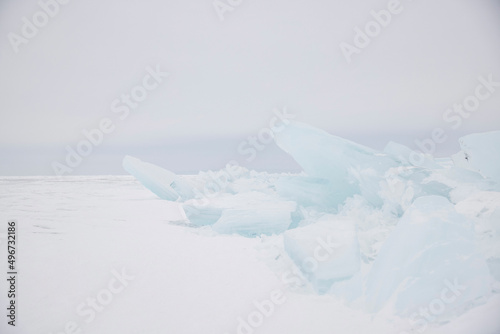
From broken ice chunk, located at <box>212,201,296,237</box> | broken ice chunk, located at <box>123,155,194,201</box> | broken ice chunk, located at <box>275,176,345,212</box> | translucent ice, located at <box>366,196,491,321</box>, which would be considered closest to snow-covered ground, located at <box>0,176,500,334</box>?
translucent ice, located at <box>366,196,491,321</box>

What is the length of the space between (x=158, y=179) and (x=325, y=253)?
580 cm

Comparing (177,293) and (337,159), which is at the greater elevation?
(177,293)

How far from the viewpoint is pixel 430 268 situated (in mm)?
1625

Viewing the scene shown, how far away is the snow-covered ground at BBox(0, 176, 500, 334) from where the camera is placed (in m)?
1.47

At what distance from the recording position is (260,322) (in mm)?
1529

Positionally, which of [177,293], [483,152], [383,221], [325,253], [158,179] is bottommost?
[483,152]

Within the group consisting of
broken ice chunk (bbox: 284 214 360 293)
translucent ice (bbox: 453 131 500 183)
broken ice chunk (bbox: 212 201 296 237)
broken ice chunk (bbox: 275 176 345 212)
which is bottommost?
translucent ice (bbox: 453 131 500 183)

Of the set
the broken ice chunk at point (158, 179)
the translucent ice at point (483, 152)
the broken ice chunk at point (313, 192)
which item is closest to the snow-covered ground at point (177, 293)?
the broken ice chunk at point (313, 192)

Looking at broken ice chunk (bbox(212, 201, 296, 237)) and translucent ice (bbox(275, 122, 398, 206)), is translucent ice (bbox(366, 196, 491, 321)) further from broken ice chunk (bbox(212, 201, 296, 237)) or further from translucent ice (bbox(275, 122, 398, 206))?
broken ice chunk (bbox(212, 201, 296, 237))

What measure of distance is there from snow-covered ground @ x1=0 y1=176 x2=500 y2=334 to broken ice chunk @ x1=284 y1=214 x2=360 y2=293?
4.4 inches

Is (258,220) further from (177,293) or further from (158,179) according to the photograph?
(158,179)

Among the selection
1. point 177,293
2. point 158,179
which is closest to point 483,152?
point 177,293

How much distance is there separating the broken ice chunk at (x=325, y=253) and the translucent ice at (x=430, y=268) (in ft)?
0.52

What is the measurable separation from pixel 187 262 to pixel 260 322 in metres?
1.02
